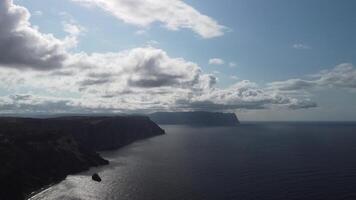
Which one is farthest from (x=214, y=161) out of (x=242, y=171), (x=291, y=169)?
(x=291, y=169)

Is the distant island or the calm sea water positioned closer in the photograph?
the calm sea water

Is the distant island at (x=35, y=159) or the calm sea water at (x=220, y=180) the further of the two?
the distant island at (x=35, y=159)

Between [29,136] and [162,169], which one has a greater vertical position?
[29,136]

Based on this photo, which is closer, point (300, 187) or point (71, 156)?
point (300, 187)

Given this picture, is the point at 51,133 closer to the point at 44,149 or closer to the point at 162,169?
the point at 44,149

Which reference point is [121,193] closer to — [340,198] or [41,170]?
[41,170]

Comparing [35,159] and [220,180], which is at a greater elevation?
[35,159]

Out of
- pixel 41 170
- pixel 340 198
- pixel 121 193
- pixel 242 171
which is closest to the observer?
pixel 340 198

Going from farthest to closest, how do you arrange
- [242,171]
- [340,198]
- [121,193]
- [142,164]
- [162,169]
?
[142,164]
[162,169]
[242,171]
[121,193]
[340,198]

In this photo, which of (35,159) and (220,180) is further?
(35,159)
